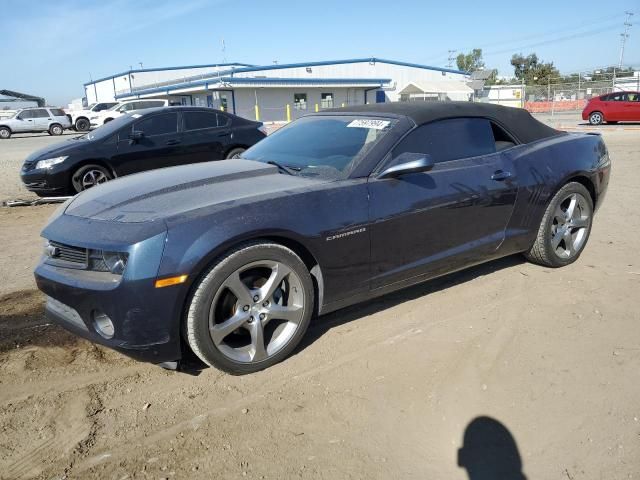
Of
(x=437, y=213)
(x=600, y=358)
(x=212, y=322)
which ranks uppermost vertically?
(x=437, y=213)

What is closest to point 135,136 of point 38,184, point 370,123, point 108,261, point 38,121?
point 38,184

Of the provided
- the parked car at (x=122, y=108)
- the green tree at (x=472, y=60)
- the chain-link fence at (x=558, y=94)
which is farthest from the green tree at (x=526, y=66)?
the parked car at (x=122, y=108)

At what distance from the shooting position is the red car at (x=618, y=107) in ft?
72.4

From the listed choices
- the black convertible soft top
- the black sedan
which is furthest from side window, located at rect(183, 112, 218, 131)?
the black convertible soft top

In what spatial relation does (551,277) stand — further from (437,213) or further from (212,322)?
(212,322)

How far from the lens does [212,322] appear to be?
109 inches

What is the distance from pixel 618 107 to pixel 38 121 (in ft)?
102

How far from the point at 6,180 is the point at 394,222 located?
1050 cm

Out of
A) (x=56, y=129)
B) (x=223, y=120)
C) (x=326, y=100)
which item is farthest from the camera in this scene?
(x=326, y=100)

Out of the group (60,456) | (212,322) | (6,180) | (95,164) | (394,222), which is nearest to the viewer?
(60,456)

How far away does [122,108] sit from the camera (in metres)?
28.6

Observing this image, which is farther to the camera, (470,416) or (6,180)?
(6,180)

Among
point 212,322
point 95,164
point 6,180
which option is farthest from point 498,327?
point 6,180

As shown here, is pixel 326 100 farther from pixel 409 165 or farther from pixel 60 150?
pixel 409 165
